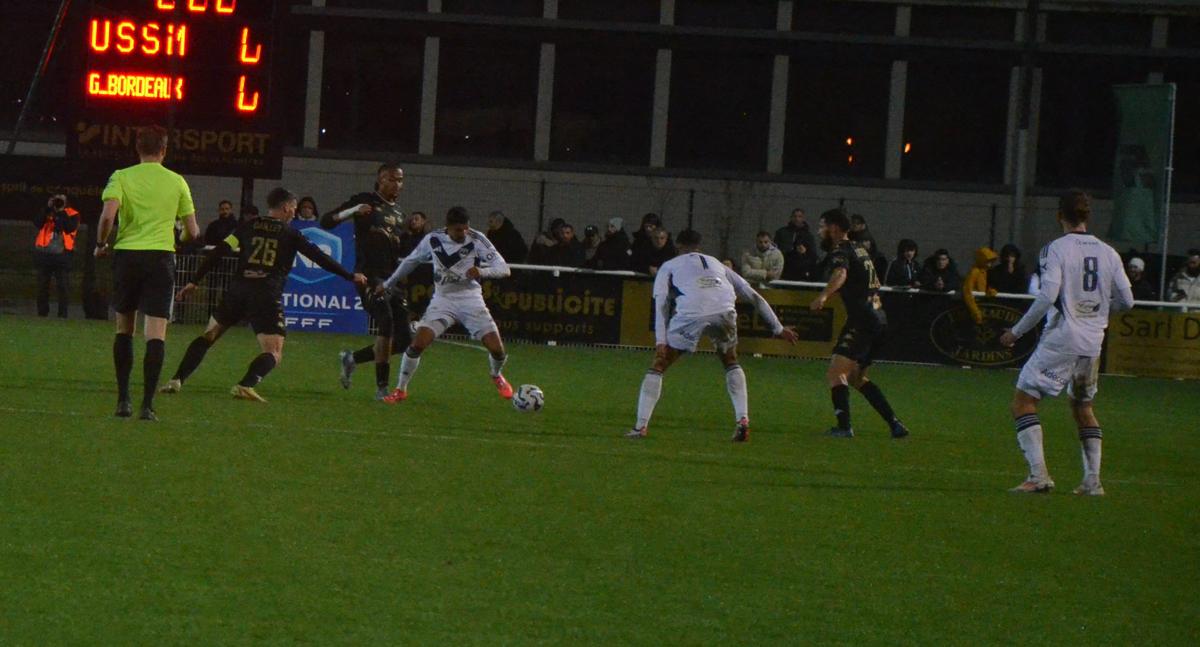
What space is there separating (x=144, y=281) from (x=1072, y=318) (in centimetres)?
608

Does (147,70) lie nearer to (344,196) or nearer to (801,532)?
(344,196)

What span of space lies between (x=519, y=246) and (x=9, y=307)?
28.6 feet

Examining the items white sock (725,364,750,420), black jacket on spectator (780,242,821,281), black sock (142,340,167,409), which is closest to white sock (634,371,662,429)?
white sock (725,364,750,420)

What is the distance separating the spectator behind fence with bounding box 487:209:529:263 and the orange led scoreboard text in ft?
15.8

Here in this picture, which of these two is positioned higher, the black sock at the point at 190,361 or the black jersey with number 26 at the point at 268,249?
the black jersey with number 26 at the point at 268,249

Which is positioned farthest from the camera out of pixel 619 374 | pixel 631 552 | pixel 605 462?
pixel 619 374

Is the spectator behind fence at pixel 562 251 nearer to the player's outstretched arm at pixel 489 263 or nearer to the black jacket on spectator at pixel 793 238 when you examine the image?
the black jacket on spectator at pixel 793 238

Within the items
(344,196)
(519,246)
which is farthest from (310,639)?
(344,196)

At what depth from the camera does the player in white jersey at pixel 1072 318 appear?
34.6ft

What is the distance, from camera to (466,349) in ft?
76.9

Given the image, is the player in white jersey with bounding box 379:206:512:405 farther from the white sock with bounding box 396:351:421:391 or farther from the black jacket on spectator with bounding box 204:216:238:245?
the black jacket on spectator with bounding box 204:216:238:245

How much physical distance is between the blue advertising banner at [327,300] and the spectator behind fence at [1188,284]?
39.2 ft

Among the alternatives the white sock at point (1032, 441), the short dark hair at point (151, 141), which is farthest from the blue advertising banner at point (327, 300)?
the white sock at point (1032, 441)

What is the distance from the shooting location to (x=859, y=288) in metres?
14.6
